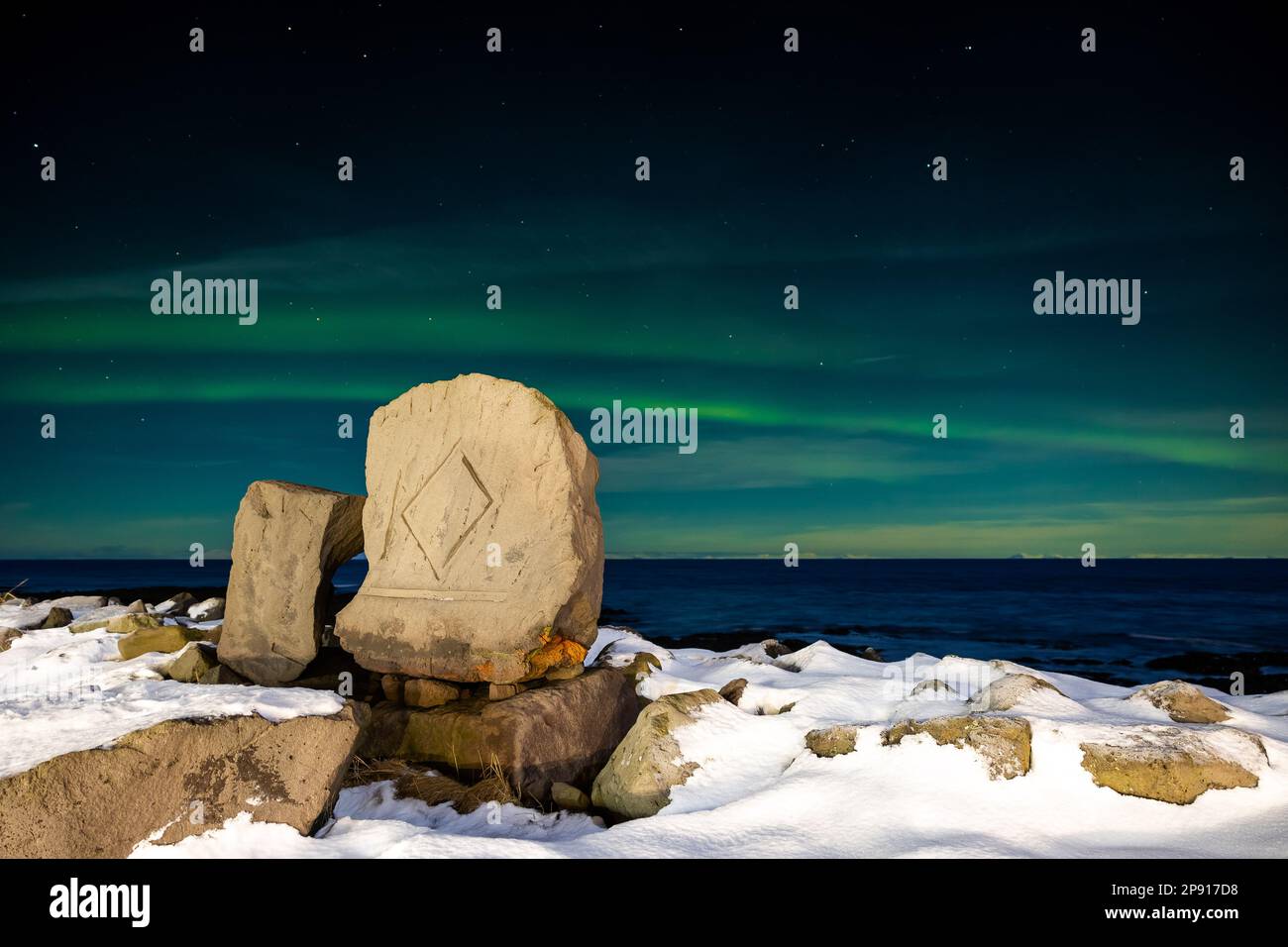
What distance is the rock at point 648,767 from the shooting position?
17.7ft

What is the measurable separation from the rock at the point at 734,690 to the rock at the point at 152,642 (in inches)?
235

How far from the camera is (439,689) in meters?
6.95

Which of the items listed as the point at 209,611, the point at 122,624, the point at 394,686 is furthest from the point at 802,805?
the point at 209,611

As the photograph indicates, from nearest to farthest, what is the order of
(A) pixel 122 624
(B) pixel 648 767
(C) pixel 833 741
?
(C) pixel 833 741
(B) pixel 648 767
(A) pixel 122 624

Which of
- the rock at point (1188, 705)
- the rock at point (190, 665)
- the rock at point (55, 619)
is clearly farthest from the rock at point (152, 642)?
the rock at point (1188, 705)

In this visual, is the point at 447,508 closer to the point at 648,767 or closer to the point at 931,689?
the point at 648,767

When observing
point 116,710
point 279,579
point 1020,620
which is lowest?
point 1020,620

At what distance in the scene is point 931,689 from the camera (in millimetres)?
7152

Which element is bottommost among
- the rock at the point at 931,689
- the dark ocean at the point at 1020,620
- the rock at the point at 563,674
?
the dark ocean at the point at 1020,620

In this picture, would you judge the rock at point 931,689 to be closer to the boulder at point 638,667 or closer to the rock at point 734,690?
the rock at point 734,690

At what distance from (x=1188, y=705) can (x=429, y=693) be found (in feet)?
19.6

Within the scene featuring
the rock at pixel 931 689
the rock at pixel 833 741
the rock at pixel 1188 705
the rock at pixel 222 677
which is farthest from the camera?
the rock at pixel 222 677
